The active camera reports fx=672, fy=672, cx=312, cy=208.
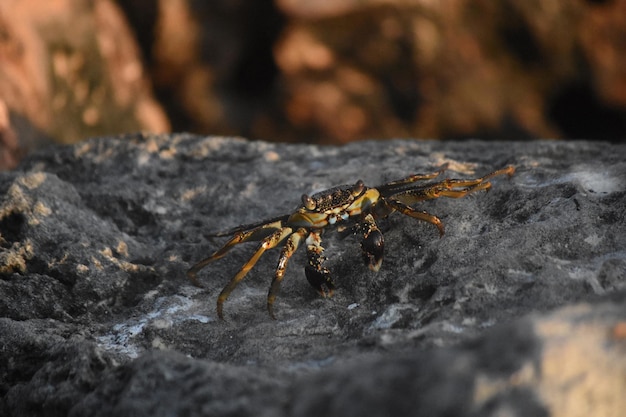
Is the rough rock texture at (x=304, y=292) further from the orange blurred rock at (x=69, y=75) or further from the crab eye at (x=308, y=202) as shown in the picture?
the orange blurred rock at (x=69, y=75)

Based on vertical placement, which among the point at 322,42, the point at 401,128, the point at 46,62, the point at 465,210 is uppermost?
the point at 322,42

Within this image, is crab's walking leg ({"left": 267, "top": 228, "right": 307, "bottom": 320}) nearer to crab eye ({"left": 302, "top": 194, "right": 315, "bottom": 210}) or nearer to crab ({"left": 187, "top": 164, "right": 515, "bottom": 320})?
crab ({"left": 187, "top": 164, "right": 515, "bottom": 320})

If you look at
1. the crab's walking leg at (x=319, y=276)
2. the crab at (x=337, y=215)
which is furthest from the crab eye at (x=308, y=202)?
the crab's walking leg at (x=319, y=276)

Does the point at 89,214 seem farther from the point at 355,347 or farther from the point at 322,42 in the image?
the point at 322,42

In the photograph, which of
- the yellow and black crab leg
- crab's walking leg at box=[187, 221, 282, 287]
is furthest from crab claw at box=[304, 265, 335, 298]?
the yellow and black crab leg

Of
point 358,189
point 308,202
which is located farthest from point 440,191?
point 308,202

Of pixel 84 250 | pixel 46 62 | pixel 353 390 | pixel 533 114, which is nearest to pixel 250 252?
pixel 84 250
